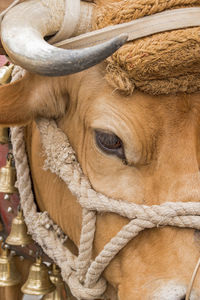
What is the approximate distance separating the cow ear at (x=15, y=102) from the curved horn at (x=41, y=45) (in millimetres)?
292

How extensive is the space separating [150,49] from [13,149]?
967 mm

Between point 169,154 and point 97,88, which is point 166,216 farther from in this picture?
point 97,88

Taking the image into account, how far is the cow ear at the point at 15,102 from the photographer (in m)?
2.10

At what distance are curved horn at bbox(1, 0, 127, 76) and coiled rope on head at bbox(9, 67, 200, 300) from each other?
1.65 ft

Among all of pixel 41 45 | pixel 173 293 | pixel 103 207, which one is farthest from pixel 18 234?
pixel 41 45

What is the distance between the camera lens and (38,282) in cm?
260

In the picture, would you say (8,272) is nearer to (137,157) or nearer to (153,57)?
(137,157)

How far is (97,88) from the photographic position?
2047 mm

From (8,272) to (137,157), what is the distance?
3.97 ft

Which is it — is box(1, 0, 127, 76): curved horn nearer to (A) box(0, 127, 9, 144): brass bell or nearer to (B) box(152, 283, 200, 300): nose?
(A) box(0, 127, 9, 144): brass bell

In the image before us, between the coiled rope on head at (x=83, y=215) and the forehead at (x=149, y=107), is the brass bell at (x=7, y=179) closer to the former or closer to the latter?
the coiled rope on head at (x=83, y=215)

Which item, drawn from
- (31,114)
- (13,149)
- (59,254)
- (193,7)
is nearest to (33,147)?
(13,149)

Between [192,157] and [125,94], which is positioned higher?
[125,94]

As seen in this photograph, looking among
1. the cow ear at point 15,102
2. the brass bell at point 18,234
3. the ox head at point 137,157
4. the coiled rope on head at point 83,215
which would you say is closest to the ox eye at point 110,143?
the ox head at point 137,157
